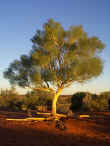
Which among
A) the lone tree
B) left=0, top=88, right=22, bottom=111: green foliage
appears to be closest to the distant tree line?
left=0, top=88, right=22, bottom=111: green foliage

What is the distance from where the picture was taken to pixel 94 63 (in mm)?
15453

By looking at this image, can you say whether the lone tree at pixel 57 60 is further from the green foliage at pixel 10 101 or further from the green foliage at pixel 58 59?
the green foliage at pixel 10 101

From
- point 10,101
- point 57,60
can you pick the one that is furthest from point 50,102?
point 57,60

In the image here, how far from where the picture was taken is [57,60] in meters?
16.2

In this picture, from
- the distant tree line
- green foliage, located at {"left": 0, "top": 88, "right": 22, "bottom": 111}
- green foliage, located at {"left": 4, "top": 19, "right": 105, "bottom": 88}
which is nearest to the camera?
green foliage, located at {"left": 4, "top": 19, "right": 105, "bottom": 88}

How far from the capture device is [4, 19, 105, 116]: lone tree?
15.5 metres

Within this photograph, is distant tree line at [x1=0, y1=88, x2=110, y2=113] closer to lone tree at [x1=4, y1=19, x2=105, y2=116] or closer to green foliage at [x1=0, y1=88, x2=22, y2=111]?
green foliage at [x1=0, y1=88, x2=22, y2=111]

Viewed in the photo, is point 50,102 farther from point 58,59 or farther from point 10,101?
point 58,59

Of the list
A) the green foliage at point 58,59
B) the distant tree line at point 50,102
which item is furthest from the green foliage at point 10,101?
the green foliage at point 58,59

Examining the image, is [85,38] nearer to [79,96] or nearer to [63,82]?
[63,82]

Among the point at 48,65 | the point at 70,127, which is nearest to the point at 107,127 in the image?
the point at 70,127

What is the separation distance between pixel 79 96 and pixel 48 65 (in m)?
11.4

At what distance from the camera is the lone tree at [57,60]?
15.5 metres

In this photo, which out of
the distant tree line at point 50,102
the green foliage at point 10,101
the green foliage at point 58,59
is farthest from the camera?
the green foliage at point 10,101
